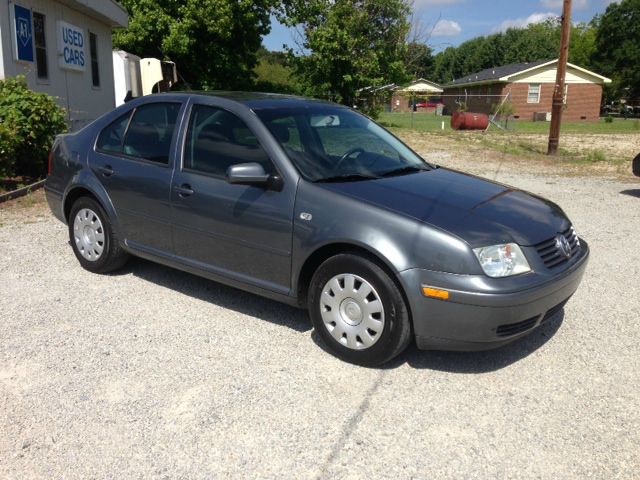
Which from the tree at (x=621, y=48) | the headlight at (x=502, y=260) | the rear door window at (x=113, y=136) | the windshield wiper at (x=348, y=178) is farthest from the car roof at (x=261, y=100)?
the tree at (x=621, y=48)

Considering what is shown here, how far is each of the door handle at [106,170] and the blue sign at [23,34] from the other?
7.49 meters

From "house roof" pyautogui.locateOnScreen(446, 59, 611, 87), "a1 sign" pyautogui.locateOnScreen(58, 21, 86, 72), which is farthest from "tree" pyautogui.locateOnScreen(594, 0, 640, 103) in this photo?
"a1 sign" pyautogui.locateOnScreen(58, 21, 86, 72)

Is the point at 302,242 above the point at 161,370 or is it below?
above


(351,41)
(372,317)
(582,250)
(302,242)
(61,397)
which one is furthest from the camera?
(351,41)

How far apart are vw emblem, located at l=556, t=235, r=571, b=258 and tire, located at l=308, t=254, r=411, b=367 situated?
1.12m

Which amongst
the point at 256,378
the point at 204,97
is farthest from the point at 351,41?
the point at 256,378

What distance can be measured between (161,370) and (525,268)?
2.27 m

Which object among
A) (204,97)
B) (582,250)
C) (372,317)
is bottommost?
(372,317)

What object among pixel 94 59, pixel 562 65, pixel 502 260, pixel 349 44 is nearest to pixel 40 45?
pixel 94 59

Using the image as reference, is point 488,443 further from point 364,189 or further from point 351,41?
point 351,41

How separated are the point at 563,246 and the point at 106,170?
3610 mm

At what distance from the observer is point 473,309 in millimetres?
3379

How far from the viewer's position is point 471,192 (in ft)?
13.8

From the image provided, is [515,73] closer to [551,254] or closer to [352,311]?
[551,254]
